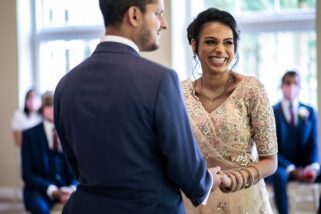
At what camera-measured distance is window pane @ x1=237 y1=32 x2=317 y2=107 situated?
500cm

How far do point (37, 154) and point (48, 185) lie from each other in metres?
0.23

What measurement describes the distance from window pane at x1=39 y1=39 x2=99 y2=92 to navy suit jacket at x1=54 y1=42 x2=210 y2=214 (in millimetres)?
4582

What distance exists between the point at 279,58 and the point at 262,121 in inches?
134

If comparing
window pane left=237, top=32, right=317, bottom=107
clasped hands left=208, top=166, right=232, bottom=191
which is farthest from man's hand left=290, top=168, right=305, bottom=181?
clasped hands left=208, top=166, right=232, bottom=191

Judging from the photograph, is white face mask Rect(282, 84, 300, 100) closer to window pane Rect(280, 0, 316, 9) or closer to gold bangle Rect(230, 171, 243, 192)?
window pane Rect(280, 0, 316, 9)

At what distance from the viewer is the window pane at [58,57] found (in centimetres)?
608

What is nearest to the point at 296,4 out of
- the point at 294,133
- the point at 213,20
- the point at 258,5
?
the point at 258,5

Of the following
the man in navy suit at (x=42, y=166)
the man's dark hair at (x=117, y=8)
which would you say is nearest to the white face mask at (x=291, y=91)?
the man in navy suit at (x=42, y=166)

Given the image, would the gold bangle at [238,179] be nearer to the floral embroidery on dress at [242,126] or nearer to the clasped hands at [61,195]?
the floral embroidery on dress at [242,126]

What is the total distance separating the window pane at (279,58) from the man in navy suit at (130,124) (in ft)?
12.0

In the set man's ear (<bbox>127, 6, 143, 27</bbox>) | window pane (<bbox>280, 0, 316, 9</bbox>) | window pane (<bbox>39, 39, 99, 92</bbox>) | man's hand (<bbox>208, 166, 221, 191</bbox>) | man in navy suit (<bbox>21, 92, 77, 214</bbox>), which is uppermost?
window pane (<bbox>280, 0, 316, 9</bbox>)

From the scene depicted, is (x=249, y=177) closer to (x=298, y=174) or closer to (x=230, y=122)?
(x=230, y=122)

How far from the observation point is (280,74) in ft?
16.9

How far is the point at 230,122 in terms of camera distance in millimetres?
1896
